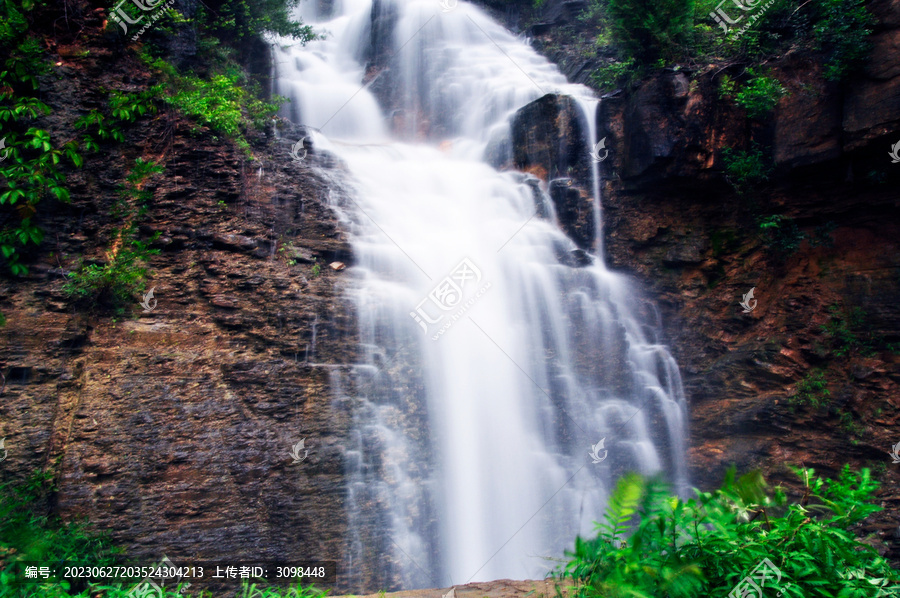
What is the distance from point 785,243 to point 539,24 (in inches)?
461

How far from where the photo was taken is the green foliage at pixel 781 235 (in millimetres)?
7320

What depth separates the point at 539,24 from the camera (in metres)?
15.3

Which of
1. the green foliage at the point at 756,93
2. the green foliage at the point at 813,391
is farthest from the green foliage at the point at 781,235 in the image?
the green foliage at the point at 813,391

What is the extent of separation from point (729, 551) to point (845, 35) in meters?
7.42

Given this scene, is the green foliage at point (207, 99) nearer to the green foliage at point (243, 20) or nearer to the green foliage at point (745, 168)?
the green foliage at point (243, 20)

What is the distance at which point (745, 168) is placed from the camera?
24.4 ft

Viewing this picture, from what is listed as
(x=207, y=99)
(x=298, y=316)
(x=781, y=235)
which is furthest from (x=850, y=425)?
(x=207, y=99)

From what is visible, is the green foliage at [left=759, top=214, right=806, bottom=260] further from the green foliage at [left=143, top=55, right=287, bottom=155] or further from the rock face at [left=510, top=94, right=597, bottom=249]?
the green foliage at [left=143, top=55, right=287, bottom=155]

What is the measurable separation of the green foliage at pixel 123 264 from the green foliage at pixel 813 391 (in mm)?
9351

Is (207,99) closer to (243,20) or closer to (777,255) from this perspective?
(243,20)

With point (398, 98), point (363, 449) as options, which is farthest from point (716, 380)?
point (398, 98)

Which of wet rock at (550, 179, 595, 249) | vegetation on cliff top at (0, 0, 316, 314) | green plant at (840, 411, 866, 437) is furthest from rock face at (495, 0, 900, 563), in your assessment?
vegetation on cliff top at (0, 0, 316, 314)

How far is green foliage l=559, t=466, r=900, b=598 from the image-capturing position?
204cm

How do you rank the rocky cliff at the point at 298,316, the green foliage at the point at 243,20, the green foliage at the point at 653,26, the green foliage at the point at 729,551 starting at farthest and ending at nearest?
the green foliage at the point at 243,20 < the green foliage at the point at 653,26 < the rocky cliff at the point at 298,316 < the green foliage at the point at 729,551
